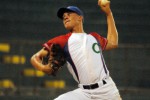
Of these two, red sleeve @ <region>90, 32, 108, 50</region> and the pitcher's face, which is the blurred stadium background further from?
the pitcher's face

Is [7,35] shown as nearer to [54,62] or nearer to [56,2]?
[56,2]

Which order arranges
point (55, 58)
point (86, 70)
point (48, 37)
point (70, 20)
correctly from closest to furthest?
point (55, 58) → point (86, 70) → point (70, 20) → point (48, 37)

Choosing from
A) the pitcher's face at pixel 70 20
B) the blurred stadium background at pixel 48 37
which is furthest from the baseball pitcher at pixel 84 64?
the blurred stadium background at pixel 48 37

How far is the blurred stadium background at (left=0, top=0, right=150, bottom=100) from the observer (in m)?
10.9

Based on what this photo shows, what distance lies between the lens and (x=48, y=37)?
1285cm

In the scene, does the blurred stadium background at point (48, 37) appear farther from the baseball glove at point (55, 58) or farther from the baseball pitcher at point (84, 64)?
the baseball glove at point (55, 58)

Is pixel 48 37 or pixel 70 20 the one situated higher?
pixel 70 20

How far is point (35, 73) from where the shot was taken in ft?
36.9

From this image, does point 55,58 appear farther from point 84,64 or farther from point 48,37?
point 48,37

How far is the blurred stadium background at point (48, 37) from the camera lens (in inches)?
430

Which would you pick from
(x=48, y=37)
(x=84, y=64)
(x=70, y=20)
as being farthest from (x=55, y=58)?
(x=48, y=37)

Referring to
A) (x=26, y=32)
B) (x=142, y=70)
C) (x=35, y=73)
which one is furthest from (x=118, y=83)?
(x=26, y=32)

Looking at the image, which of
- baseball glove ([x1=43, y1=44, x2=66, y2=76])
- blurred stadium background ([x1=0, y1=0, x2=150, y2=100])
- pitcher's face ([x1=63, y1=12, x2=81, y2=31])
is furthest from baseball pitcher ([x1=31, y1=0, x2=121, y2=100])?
blurred stadium background ([x1=0, y1=0, x2=150, y2=100])

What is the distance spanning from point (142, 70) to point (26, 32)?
3022mm
